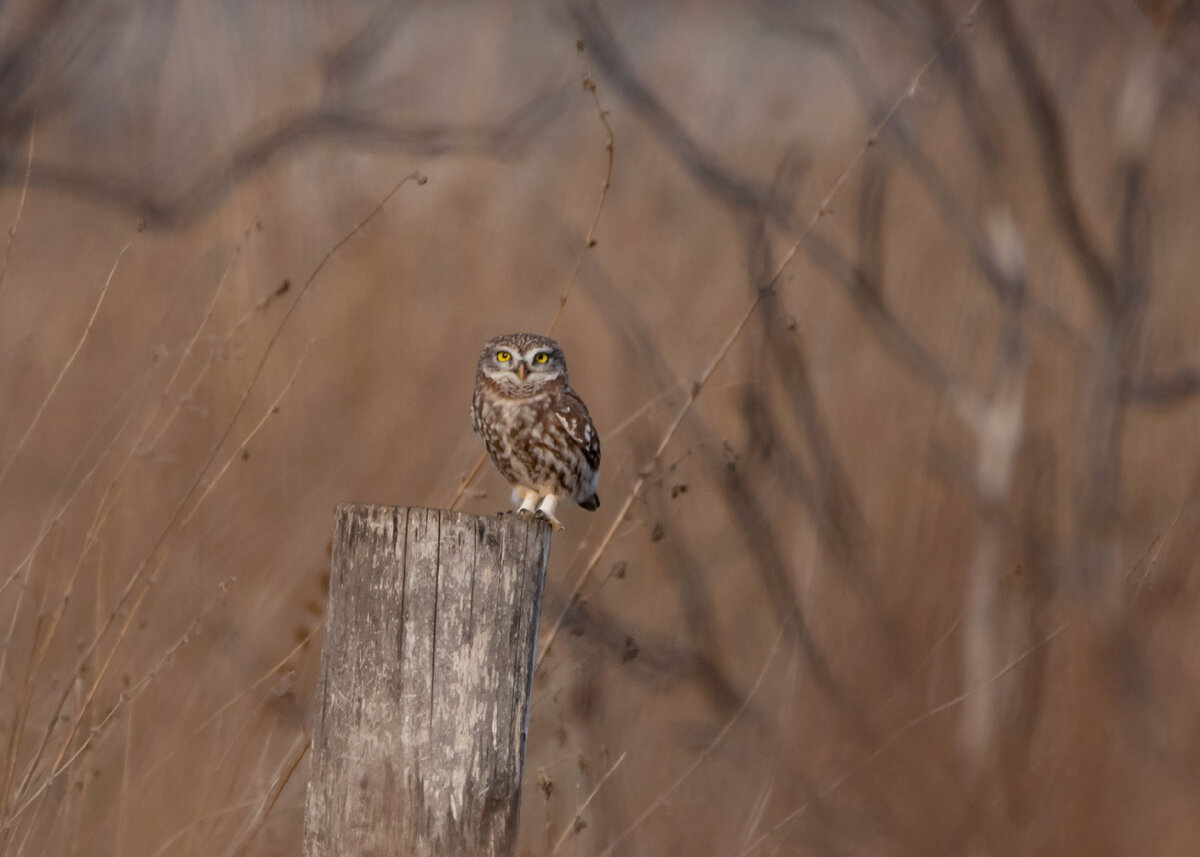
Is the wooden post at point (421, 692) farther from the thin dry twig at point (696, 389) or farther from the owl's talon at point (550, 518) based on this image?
the owl's talon at point (550, 518)

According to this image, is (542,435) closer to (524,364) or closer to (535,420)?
(535,420)

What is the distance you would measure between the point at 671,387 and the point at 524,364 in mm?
740

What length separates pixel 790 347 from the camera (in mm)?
3281

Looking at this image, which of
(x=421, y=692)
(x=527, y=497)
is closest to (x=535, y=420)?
(x=527, y=497)

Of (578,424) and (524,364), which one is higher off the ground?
(524,364)

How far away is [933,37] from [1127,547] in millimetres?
2188

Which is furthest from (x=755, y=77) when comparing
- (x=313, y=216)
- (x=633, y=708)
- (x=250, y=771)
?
(x=250, y=771)

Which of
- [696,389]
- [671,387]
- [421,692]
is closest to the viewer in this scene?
[421,692]

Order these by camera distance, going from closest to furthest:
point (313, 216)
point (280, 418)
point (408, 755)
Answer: point (408, 755) → point (280, 418) → point (313, 216)

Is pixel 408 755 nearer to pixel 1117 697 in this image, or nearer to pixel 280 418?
pixel 280 418

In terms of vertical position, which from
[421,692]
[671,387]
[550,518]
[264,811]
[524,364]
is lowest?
[264,811]

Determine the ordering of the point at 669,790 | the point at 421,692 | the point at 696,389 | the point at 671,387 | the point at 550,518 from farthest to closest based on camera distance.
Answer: the point at 671,387, the point at 669,790, the point at 696,389, the point at 550,518, the point at 421,692

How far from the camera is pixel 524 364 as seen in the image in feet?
8.09

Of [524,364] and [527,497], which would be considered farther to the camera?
[527,497]
